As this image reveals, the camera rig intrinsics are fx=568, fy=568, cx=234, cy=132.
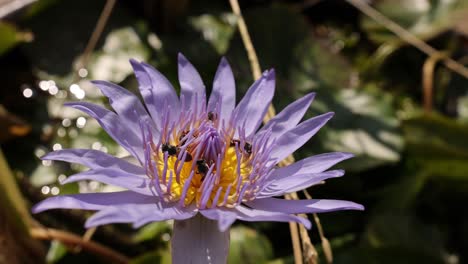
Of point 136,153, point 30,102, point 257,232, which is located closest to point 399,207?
point 257,232

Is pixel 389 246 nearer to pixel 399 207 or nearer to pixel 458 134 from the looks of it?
pixel 399 207

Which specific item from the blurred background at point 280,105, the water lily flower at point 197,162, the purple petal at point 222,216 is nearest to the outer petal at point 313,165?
the water lily flower at point 197,162

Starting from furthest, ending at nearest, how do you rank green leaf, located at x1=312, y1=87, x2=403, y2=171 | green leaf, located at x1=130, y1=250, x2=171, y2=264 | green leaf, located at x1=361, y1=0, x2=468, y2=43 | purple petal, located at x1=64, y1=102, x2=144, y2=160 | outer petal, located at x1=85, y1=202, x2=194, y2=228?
green leaf, located at x1=361, y1=0, x2=468, y2=43, green leaf, located at x1=312, y1=87, x2=403, y2=171, green leaf, located at x1=130, y1=250, x2=171, y2=264, purple petal, located at x1=64, y1=102, x2=144, y2=160, outer petal, located at x1=85, y1=202, x2=194, y2=228

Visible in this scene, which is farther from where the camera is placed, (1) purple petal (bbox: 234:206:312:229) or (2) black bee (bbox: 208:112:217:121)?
(2) black bee (bbox: 208:112:217:121)

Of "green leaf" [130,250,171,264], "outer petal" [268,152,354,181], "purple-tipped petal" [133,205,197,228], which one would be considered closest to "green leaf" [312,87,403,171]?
"green leaf" [130,250,171,264]

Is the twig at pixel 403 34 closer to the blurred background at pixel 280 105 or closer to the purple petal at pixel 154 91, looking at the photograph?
the blurred background at pixel 280 105

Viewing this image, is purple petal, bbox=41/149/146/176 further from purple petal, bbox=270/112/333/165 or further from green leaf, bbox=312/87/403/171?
green leaf, bbox=312/87/403/171

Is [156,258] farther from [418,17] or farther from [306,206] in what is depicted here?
[418,17]
